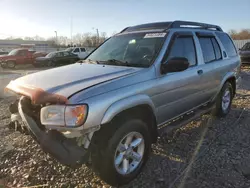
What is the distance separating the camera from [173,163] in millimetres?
3533

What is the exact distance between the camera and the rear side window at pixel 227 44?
5309 millimetres

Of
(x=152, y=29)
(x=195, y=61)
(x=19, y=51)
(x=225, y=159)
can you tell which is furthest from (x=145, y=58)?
(x=19, y=51)

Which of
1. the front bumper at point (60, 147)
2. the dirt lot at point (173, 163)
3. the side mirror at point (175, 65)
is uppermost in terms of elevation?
the side mirror at point (175, 65)

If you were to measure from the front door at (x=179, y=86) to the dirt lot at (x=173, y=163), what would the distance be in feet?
1.49

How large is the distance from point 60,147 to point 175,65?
177cm

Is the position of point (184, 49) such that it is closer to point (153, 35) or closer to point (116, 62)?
point (153, 35)

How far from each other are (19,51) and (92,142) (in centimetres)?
2277

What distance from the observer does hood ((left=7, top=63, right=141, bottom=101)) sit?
2666 millimetres

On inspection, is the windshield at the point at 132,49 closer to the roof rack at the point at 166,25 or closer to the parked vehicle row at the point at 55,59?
the roof rack at the point at 166,25

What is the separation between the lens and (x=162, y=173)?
10.8ft

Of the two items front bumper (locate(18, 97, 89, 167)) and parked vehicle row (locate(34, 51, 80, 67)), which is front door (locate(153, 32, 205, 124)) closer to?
front bumper (locate(18, 97, 89, 167))

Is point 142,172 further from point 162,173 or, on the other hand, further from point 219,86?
point 219,86


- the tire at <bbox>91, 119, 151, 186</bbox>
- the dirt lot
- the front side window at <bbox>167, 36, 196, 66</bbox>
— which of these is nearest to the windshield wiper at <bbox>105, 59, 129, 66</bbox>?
the front side window at <bbox>167, 36, 196, 66</bbox>

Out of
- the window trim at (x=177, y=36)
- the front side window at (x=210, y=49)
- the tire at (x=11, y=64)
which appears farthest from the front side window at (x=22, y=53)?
the window trim at (x=177, y=36)
